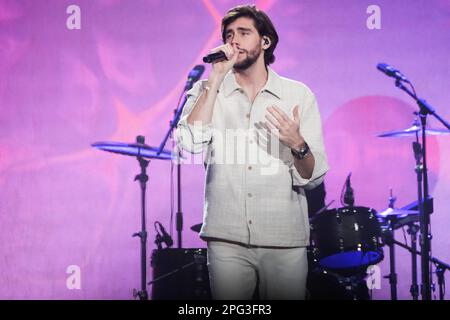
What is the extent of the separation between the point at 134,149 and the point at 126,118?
13.0 inches

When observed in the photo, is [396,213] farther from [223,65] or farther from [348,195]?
[223,65]

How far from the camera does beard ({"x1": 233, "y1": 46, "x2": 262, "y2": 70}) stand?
9.04 ft

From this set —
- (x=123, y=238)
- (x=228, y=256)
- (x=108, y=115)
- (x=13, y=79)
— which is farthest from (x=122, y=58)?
(x=228, y=256)

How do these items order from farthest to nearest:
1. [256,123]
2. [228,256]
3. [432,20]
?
[432,20] < [256,123] < [228,256]

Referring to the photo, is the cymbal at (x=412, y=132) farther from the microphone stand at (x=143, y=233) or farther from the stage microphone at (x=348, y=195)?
the microphone stand at (x=143, y=233)

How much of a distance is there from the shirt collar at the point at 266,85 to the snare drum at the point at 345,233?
45.3 inches

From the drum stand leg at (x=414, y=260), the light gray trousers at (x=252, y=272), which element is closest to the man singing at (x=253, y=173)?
the light gray trousers at (x=252, y=272)

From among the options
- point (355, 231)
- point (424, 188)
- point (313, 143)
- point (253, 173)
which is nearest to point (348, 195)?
point (355, 231)

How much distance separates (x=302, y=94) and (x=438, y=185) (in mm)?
1679

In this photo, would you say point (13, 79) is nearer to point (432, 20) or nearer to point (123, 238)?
point (123, 238)

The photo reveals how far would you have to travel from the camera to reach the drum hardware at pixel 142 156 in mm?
3758

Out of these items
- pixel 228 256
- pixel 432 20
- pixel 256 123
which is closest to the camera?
pixel 228 256

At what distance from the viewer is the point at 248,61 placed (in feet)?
9.07

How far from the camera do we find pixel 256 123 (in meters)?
2.67
